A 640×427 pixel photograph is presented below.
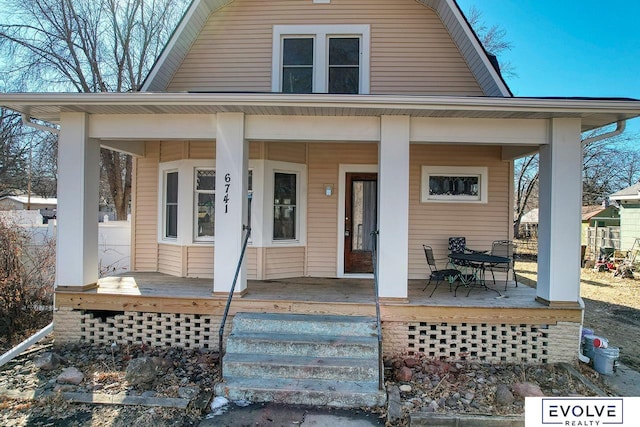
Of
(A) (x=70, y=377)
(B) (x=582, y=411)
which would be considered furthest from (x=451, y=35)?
(A) (x=70, y=377)

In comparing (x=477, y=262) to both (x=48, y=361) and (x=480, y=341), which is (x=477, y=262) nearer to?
(x=480, y=341)

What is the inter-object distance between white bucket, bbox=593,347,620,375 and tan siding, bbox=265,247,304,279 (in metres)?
4.51

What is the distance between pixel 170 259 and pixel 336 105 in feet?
14.5

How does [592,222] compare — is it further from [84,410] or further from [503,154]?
[84,410]

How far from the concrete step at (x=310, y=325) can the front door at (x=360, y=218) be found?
233 centimetres

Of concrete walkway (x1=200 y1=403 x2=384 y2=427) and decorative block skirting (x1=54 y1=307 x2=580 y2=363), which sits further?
decorative block skirting (x1=54 y1=307 x2=580 y2=363)

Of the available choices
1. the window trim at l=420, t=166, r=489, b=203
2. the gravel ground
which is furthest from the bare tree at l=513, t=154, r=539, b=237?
the gravel ground

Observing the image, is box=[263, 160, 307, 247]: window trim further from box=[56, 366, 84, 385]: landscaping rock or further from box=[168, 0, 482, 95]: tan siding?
box=[56, 366, 84, 385]: landscaping rock

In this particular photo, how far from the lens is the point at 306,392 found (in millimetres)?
3820

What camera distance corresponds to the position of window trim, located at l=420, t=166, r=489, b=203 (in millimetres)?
6871

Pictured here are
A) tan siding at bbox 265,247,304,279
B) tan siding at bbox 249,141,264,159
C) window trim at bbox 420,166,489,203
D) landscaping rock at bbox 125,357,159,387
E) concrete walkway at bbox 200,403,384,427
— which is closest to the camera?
concrete walkway at bbox 200,403,384,427

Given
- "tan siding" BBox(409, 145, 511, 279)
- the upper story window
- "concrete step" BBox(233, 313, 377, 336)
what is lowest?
"concrete step" BBox(233, 313, 377, 336)

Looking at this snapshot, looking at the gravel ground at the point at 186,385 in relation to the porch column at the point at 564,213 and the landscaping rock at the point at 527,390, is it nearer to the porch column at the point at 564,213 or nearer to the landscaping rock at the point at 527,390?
the landscaping rock at the point at 527,390

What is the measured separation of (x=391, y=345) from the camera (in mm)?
4867
